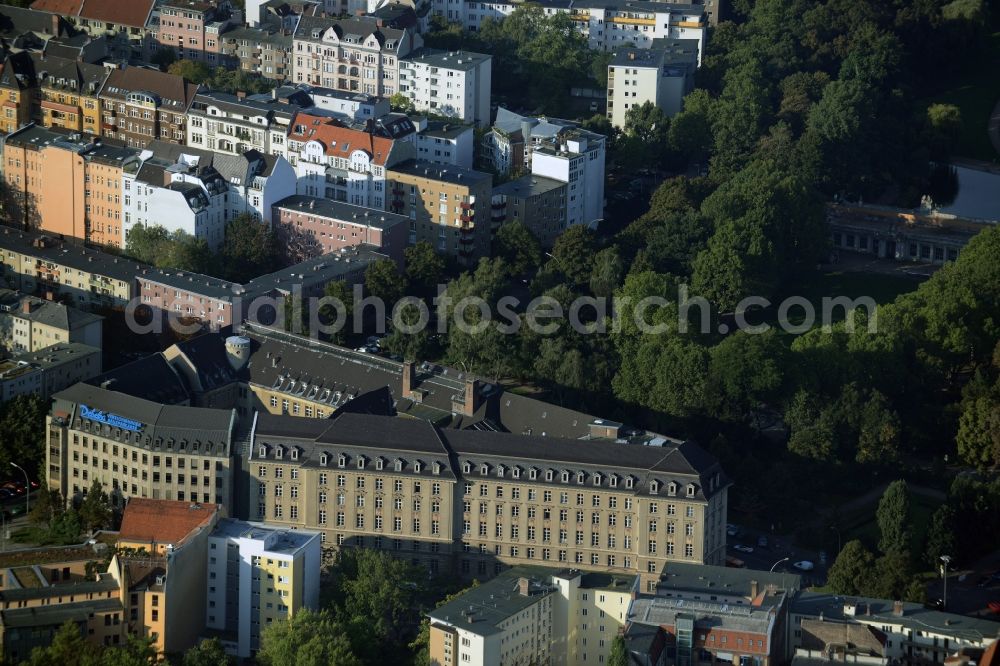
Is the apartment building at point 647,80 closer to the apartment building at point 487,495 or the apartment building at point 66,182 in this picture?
the apartment building at point 66,182

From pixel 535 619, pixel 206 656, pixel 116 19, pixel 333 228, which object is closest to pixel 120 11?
pixel 116 19

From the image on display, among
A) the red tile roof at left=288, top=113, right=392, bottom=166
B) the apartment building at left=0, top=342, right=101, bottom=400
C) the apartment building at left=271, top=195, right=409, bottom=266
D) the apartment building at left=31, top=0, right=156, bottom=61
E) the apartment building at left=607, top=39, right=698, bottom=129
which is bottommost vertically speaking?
the apartment building at left=0, top=342, right=101, bottom=400

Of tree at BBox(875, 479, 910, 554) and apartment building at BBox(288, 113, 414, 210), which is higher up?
apartment building at BBox(288, 113, 414, 210)

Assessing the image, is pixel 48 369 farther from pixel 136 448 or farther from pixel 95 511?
pixel 95 511

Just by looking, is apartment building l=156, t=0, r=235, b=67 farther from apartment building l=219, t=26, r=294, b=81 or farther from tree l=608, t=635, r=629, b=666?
tree l=608, t=635, r=629, b=666

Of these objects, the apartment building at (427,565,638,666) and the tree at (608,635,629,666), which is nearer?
the tree at (608,635,629,666)

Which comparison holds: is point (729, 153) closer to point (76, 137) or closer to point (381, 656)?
point (76, 137)

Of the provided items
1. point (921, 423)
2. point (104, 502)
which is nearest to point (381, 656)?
point (104, 502)

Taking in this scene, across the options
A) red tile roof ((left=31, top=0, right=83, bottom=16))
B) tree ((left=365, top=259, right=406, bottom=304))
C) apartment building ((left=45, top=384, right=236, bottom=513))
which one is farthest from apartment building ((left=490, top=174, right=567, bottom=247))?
red tile roof ((left=31, top=0, right=83, bottom=16))
